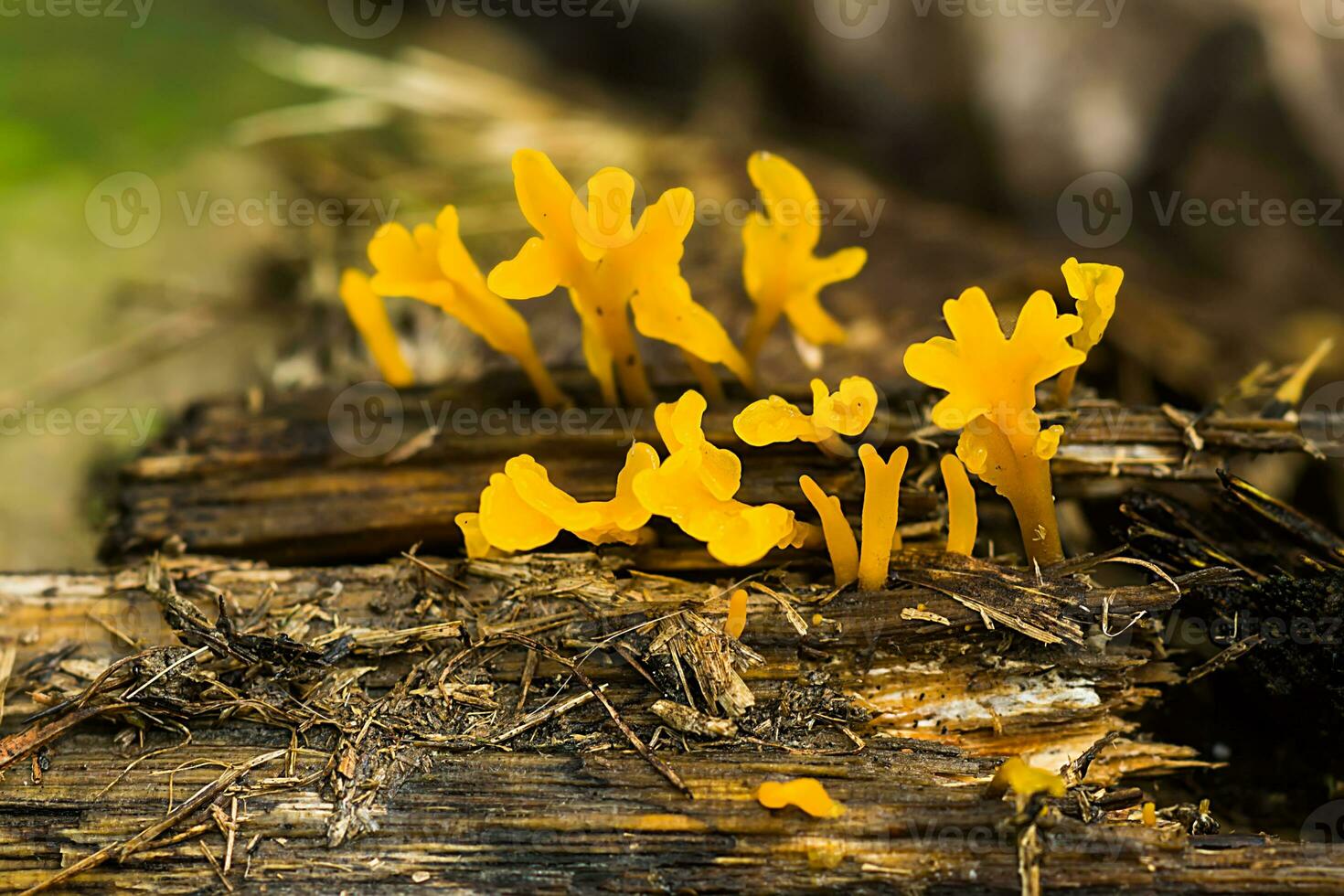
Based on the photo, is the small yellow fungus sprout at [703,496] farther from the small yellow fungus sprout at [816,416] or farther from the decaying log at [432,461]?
the decaying log at [432,461]

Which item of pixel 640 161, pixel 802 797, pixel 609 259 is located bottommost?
pixel 802 797

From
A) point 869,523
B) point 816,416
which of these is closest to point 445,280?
point 816,416

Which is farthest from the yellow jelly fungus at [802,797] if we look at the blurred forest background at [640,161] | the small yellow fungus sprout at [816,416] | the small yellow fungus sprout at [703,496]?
the blurred forest background at [640,161]

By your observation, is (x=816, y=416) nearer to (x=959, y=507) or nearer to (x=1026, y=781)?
(x=959, y=507)

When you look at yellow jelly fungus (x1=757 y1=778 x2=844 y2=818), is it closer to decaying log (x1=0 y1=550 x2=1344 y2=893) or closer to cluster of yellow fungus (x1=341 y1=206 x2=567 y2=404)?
A: decaying log (x1=0 y1=550 x2=1344 y2=893)

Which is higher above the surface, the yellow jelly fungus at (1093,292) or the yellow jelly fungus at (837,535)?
the yellow jelly fungus at (1093,292)

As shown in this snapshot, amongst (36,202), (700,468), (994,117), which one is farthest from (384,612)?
(994,117)

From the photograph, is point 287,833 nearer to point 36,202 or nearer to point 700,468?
point 700,468
